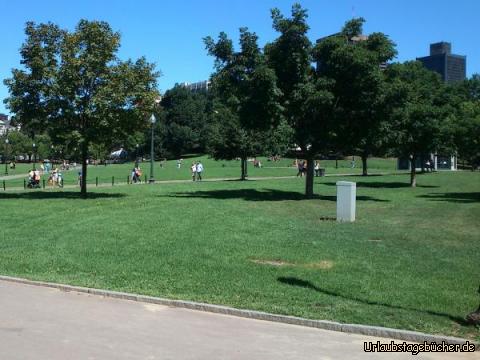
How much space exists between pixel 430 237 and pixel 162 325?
9.56 metres

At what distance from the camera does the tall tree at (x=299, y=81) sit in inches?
1024

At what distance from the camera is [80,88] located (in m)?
26.0

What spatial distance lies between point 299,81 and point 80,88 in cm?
949

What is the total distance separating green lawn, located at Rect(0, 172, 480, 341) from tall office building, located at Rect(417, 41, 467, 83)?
119431mm

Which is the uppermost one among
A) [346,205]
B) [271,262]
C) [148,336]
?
[346,205]

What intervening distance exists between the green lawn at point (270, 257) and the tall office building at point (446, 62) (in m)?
119

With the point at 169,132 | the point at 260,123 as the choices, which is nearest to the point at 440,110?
the point at 260,123

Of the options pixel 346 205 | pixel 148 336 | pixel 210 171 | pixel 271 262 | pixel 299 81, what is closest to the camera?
pixel 148 336

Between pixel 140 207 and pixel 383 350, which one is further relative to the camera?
pixel 140 207

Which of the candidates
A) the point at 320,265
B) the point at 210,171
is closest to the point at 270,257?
the point at 320,265

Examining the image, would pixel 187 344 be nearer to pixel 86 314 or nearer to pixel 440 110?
pixel 86 314

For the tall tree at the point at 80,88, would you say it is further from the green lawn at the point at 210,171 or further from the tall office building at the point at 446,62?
the tall office building at the point at 446,62

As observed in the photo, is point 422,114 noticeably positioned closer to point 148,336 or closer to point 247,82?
point 247,82

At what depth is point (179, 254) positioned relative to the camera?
11.8 metres
